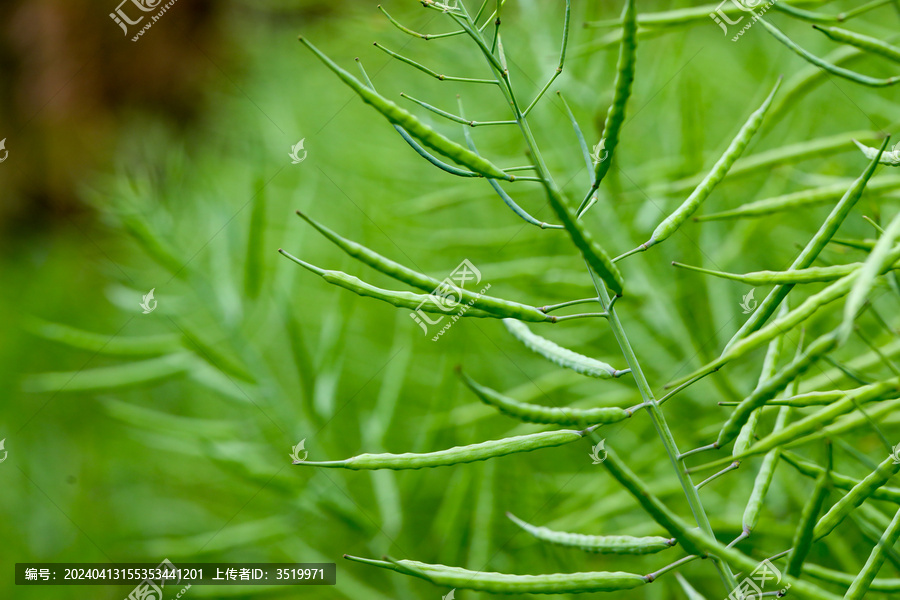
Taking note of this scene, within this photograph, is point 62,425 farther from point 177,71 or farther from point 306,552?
point 177,71

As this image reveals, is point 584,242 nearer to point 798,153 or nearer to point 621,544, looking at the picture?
point 621,544

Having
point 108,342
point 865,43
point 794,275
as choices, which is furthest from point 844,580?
point 108,342

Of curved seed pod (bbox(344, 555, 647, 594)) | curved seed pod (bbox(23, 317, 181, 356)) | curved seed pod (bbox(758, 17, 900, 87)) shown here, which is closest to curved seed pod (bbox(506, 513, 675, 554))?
curved seed pod (bbox(344, 555, 647, 594))

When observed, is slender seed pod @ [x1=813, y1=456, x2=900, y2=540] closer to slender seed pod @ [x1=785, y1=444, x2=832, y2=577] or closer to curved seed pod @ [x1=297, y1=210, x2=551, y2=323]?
slender seed pod @ [x1=785, y1=444, x2=832, y2=577]

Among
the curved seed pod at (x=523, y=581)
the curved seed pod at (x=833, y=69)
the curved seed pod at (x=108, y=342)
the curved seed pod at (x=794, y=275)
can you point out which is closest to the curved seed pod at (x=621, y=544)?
the curved seed pod at (x=523, y=581)

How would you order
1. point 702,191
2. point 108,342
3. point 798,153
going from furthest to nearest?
1. point 108,342
2. point 798,153
3. point 702,191

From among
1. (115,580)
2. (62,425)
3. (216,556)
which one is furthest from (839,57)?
(62,425)
